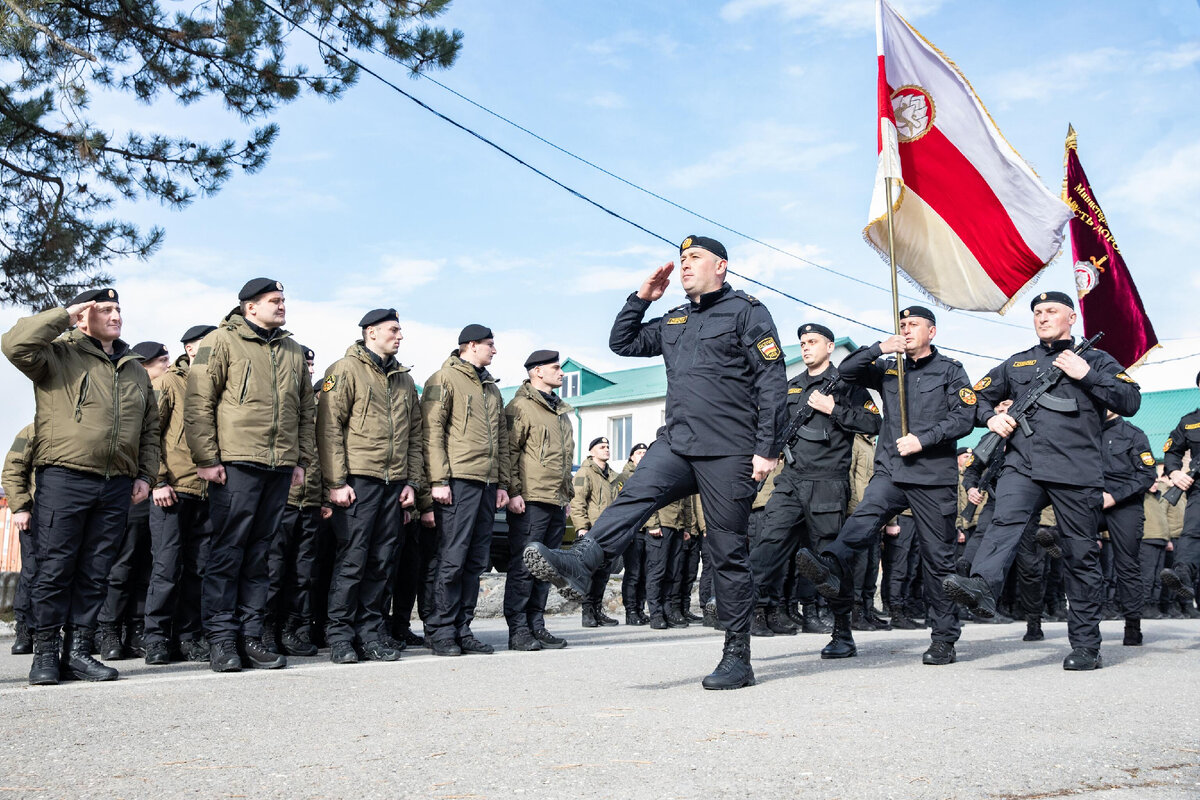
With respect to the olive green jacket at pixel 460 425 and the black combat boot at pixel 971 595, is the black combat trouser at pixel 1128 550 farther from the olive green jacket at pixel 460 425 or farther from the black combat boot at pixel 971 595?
the olive green jacket at pixel 460 425

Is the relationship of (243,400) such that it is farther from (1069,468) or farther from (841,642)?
(1069,468)

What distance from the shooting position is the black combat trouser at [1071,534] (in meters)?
6.46

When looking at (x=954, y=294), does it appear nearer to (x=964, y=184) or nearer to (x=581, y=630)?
(x=964, y=184)

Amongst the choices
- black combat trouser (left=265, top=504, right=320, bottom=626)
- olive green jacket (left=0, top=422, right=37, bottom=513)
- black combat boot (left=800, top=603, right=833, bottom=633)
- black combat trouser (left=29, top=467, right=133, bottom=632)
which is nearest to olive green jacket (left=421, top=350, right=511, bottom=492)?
black combat trouser (left=265, top=504, right=320, bottom=626)

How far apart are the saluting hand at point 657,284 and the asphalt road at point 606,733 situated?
201 centimetres

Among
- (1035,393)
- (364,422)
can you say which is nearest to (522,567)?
(364,422)

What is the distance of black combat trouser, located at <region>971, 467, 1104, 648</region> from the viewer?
6.46 metres

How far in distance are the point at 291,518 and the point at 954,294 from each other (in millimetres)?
5233

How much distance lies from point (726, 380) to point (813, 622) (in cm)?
541

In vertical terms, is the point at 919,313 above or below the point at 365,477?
above

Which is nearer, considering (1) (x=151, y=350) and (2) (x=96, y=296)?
(2) (x=96, y=296)

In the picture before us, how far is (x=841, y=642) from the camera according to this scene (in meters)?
6.90

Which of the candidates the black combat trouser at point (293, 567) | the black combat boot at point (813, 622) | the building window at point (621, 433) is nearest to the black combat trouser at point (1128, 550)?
the black combat boot at point (813, 622)

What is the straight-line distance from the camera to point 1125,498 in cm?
903
